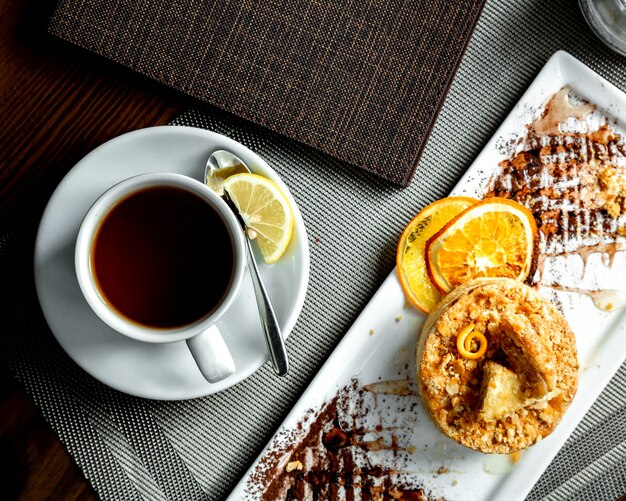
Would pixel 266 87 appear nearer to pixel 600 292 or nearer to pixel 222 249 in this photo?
pixel 222 249

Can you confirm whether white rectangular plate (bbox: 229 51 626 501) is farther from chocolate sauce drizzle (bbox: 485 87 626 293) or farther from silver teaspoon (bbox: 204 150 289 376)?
silver teaspoon (bbox: 204 150 289 376)

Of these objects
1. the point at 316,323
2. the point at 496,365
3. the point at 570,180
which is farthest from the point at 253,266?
the point at 570,180

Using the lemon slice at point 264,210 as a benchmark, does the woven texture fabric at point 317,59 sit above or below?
above

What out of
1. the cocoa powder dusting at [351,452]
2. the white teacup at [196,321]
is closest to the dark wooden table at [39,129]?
the white teacup at [196,321]

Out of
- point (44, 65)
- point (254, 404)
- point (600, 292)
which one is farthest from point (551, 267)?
point (44, 65)

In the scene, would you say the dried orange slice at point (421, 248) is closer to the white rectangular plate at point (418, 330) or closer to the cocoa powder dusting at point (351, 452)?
the white rectangular plate at point (418, 330)

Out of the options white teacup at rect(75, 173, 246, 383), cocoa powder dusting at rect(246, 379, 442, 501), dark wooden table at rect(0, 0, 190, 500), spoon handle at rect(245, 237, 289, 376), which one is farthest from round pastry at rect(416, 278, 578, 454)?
dark wooden table at rect(0, 0, 190, 500)
